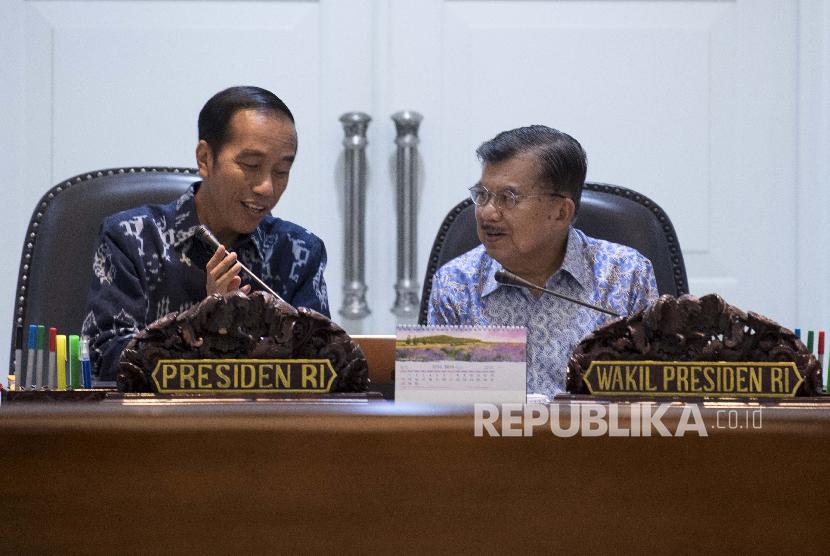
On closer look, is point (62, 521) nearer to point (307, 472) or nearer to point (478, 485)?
point (307, 472)

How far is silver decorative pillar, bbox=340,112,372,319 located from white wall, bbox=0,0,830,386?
0.05 metres

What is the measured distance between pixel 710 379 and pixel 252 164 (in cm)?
93

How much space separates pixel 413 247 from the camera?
2756mm

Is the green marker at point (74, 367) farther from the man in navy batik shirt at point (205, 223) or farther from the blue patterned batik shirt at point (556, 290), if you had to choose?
the blue patterned batik shirt at point (556, 290)

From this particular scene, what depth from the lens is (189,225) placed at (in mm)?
1918

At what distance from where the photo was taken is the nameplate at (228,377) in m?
1.15

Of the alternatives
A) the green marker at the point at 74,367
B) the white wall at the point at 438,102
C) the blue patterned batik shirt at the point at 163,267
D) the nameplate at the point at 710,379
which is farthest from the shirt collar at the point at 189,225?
the nameplate at the point at 710,379

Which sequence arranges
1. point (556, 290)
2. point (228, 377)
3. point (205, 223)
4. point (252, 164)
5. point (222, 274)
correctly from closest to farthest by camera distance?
point (228, 377) → point (222, 274) → point (252, 164) → point (205, 223) → point (556, 290)

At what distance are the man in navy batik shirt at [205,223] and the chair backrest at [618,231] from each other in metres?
0.30

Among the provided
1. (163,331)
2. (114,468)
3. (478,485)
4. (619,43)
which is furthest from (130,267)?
(619,43)

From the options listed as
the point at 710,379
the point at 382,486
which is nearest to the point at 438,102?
the point at 710,379

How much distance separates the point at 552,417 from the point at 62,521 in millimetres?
457

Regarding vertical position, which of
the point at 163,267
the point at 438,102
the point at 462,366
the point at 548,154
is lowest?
the point at 462,366

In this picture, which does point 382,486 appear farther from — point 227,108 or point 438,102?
point 438,102
